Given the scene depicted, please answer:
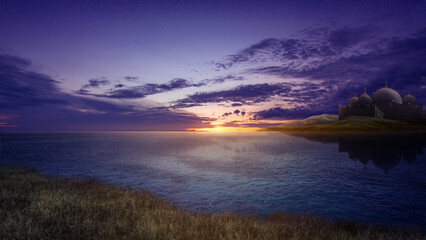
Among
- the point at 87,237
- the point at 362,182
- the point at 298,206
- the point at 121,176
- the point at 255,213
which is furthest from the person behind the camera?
the point at 121,176

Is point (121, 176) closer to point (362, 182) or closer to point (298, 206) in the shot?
point (298, 206)

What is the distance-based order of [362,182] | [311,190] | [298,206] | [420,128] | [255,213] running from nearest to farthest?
1. [255,213]
2. [298,206]
3. [311,190]
4. [362,182]
5. [420,128]

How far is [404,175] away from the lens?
2458 cm

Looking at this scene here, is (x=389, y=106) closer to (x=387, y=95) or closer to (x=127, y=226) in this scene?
(x=387, y=95)

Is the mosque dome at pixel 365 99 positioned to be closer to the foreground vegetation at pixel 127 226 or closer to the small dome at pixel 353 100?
the small dome at pixel 353 100

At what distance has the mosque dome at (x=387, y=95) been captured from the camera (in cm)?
11488

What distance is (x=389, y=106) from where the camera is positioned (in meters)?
114

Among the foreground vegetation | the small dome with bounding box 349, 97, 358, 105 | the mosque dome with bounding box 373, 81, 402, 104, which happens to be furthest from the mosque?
the foreground vegetation

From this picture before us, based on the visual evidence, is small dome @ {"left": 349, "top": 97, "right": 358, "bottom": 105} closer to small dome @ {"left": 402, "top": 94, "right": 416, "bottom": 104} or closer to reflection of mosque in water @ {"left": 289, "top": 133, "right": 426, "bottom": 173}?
small dome @ {"left": 402, "top": 94, "right": 416, "bottom": 104}

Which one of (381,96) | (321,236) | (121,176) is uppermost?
(381,96)

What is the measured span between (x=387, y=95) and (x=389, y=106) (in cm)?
588

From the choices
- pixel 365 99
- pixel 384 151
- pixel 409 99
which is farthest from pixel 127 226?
pixel 409 99

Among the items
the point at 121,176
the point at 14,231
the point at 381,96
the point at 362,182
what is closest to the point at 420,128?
the point at 381,96

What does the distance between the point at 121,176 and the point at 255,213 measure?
17.0 m
